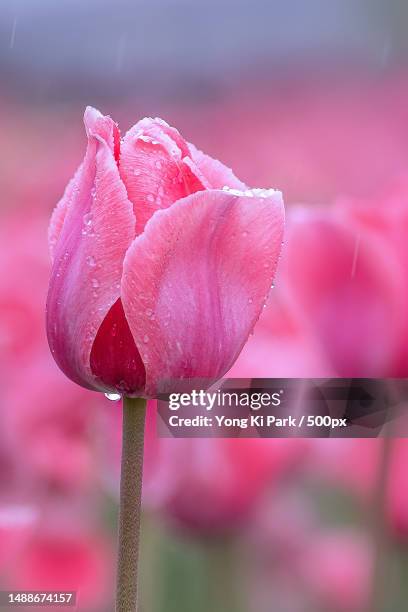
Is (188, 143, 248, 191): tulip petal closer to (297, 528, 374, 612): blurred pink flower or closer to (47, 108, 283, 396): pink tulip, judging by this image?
(47, 108, 283, 396): pink tulip

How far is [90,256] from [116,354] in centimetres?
3

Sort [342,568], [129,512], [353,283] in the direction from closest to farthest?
[129,512] → [353,283] → [342,568]

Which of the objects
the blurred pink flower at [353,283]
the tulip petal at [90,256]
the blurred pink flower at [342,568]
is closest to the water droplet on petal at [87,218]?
the tulip petal at [90,256]

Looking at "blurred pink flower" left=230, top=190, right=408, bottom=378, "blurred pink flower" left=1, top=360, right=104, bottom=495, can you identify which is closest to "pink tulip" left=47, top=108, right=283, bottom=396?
"blurred pink flower" left=230, top=190, right=408, bottom=378

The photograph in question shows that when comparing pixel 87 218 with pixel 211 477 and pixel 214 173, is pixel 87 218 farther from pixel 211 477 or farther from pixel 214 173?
pixel 211 477

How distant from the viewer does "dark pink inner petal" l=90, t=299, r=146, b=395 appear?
10.5 inches

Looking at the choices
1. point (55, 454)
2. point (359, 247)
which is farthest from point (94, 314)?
point (55, 454)

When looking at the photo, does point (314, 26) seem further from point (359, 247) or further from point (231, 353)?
point (231, 353)

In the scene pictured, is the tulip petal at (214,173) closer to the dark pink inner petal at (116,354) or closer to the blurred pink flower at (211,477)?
the dark pink inner petal at (116,354)

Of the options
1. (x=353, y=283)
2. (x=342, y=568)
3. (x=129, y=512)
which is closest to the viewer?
(x=129, y=512)

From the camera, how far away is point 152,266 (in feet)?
0.86

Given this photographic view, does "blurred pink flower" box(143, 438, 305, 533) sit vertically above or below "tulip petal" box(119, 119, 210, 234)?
below

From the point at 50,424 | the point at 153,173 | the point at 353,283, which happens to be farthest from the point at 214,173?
the point at 50,424

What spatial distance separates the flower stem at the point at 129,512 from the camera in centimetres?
25
